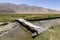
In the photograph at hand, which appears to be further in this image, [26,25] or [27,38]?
[26,25]

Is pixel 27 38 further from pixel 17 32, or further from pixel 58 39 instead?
pixel 58 39

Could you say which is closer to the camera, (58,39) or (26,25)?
(58,39)

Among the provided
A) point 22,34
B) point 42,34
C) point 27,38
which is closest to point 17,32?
point 22,34

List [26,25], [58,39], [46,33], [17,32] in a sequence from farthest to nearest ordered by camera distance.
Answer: [26,25], [17,32], [46,33], [58,39]

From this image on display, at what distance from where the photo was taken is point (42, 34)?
8688 mm

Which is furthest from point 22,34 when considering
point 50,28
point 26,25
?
point 50,28

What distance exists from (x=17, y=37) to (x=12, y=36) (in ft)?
1.17

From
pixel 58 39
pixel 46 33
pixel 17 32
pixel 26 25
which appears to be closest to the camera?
pixel 58 39

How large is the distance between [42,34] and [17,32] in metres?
1.75

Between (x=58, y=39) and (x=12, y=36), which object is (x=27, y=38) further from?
(x=58, y=39)

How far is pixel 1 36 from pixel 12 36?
2.23 ft

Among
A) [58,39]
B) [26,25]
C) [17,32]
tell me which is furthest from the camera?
[26,25]

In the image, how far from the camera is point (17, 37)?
8.73m

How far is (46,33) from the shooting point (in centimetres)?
879
